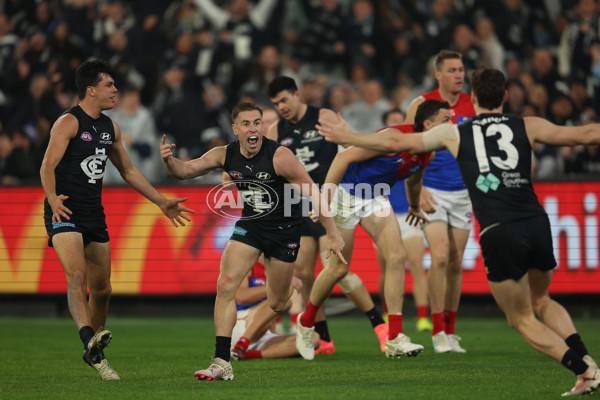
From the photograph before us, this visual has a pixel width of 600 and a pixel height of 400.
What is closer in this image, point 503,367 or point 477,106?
point 477,106

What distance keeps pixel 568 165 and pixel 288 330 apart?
17.2 ft

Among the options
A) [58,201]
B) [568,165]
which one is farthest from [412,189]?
[568,165]

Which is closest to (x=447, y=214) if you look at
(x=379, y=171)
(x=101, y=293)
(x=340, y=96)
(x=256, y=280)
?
(x=379, y=171)

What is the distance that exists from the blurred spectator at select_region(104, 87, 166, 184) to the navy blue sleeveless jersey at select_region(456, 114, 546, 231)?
9645 mm

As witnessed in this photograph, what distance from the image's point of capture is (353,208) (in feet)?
30.5

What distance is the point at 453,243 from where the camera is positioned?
10.2 m

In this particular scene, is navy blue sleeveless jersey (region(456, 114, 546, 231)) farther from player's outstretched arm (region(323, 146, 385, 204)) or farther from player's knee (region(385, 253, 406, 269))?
player's knee (region(385, 253, 406, 269))

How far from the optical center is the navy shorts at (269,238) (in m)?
7.82

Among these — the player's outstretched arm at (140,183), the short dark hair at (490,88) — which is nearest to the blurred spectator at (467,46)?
the player's outstretched arm at (140,183)

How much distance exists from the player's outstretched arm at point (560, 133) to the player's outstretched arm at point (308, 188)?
1909 mm

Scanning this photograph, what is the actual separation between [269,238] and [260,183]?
1.61 feet

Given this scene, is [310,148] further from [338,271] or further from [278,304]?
[278,304]

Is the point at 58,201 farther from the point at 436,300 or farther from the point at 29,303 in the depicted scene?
the point at 29,303

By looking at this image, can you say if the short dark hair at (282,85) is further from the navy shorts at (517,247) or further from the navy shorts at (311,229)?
the navy shorts at (517,247)
